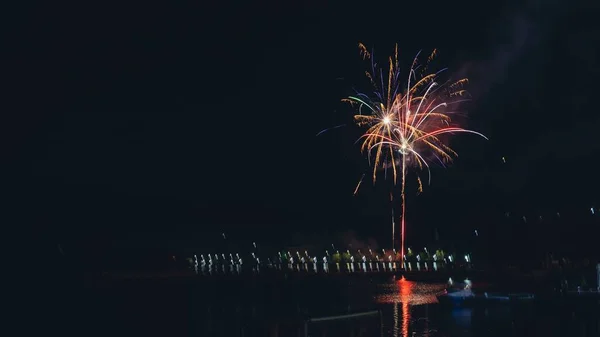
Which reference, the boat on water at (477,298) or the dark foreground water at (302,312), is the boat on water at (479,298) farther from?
the dark foreground water at (302,312)

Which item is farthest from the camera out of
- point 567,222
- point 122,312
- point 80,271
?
point 80,271

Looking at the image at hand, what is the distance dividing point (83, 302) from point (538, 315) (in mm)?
40126

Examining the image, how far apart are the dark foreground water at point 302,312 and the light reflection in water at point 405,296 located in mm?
59

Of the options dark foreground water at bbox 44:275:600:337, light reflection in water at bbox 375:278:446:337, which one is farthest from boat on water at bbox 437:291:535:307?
light reflection in water at bbox 375:278:446:337

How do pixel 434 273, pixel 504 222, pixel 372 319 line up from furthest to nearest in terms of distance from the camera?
1. pixel 504 222
2. pixel 434 273
3. pixel 372 319

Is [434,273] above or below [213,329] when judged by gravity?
above

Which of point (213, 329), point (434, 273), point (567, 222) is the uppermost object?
point (567, 222)

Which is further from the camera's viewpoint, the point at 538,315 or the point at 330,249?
the point at 330,249

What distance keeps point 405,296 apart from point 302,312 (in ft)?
35.3

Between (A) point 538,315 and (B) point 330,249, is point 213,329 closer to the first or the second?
(A) point 538,315

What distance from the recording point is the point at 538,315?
130 feet

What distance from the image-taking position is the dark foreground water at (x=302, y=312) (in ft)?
119

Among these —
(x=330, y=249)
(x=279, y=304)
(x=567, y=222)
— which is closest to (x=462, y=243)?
(x=567, y=222)

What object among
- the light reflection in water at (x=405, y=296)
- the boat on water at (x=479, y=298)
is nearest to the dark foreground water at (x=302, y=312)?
the light reflection in water at (x=405, y=296)
